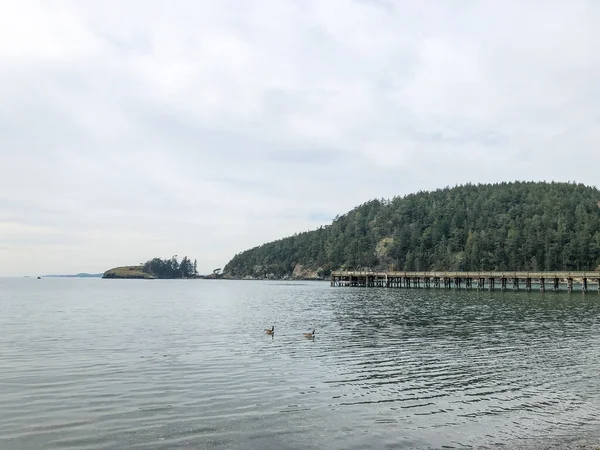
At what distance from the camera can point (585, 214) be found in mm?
170250

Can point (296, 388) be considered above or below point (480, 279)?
below

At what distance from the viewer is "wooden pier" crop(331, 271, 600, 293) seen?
93375 mm

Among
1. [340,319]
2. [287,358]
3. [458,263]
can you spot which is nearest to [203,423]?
[287,358]

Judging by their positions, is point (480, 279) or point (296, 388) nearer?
point (296, 388)

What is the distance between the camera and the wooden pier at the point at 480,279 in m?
93.4

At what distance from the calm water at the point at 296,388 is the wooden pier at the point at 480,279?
57.8 m

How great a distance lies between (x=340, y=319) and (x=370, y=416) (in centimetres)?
3369

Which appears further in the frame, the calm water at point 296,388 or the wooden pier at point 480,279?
the wooden pier at point 480,279

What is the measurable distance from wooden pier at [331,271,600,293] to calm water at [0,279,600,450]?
57796mm

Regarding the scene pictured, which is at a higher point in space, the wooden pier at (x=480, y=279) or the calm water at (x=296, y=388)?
the wooden pier at (x=480, y=279)

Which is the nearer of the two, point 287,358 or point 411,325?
point 287,358

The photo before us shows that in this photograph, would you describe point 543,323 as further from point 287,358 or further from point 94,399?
point 94,399

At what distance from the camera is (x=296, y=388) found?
824 inches

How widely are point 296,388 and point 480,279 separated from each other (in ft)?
324
